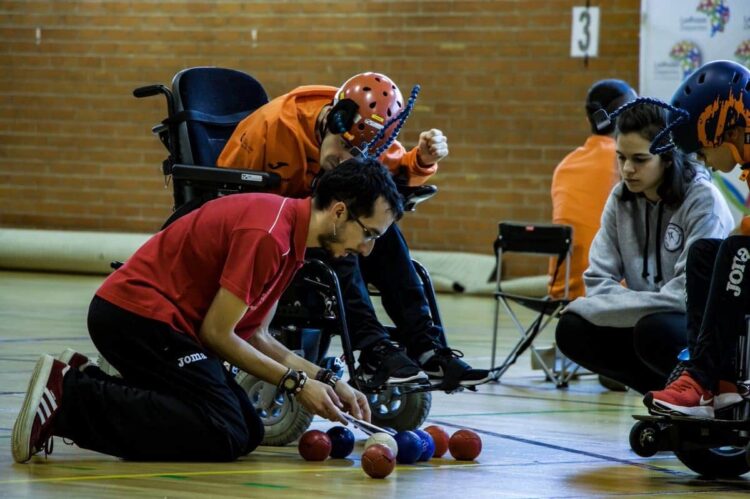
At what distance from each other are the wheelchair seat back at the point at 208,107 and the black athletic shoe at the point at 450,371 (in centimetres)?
102

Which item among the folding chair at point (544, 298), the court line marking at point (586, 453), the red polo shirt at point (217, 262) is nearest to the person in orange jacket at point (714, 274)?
the court line marking at point (586, 453)

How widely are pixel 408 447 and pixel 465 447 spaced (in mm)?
192

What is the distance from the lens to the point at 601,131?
19.5ft

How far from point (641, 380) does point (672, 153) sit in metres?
0.67

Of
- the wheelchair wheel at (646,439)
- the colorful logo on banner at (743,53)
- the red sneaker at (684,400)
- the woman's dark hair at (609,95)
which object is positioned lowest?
the wheelchair wheel at (646,439)

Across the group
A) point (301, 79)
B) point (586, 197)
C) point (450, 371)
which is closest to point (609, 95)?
point (586, 197)

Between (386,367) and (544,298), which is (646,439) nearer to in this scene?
(386,367)

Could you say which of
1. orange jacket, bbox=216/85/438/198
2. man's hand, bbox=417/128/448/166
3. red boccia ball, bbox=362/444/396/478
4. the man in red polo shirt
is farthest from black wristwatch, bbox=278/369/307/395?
man's hand, bbox=417/128/448/166

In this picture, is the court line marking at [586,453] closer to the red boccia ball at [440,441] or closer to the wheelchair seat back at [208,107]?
the red boccia ball at [440,441]

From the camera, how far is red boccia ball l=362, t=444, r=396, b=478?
3.15 m

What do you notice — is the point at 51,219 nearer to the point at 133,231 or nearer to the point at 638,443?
the point at 133,231

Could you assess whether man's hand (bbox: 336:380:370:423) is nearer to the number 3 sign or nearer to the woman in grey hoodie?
the woman in grey hoodie

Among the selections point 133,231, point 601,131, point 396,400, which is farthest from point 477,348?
point 133,231

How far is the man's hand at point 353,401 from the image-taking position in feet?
11.0
